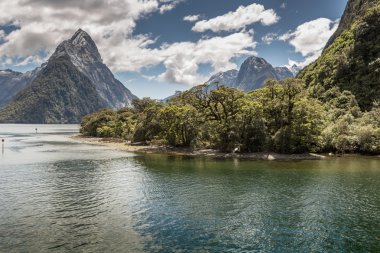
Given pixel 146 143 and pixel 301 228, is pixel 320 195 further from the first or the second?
pixel 146 143

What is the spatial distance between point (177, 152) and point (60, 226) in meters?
73.3

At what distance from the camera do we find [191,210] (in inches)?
1471

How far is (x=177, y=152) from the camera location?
341ft

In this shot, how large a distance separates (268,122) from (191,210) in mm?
63634

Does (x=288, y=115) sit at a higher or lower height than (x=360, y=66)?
lower

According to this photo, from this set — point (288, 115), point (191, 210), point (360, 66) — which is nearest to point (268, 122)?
point (288, 115)

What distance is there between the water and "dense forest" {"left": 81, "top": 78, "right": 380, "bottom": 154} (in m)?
25.6

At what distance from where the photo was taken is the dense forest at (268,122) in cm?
8919

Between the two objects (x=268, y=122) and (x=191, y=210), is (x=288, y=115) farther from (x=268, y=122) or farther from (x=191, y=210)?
(x=191, y=210)

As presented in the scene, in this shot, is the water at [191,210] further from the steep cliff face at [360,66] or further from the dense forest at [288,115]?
the steep cliff face at [360,66]

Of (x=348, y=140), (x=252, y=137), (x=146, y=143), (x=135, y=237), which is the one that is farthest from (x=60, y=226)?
(x=146, y=143)

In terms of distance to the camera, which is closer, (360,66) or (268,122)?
(268,122)

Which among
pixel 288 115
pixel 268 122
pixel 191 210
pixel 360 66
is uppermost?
pixel 360 66

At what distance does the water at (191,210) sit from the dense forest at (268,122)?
2562cm
